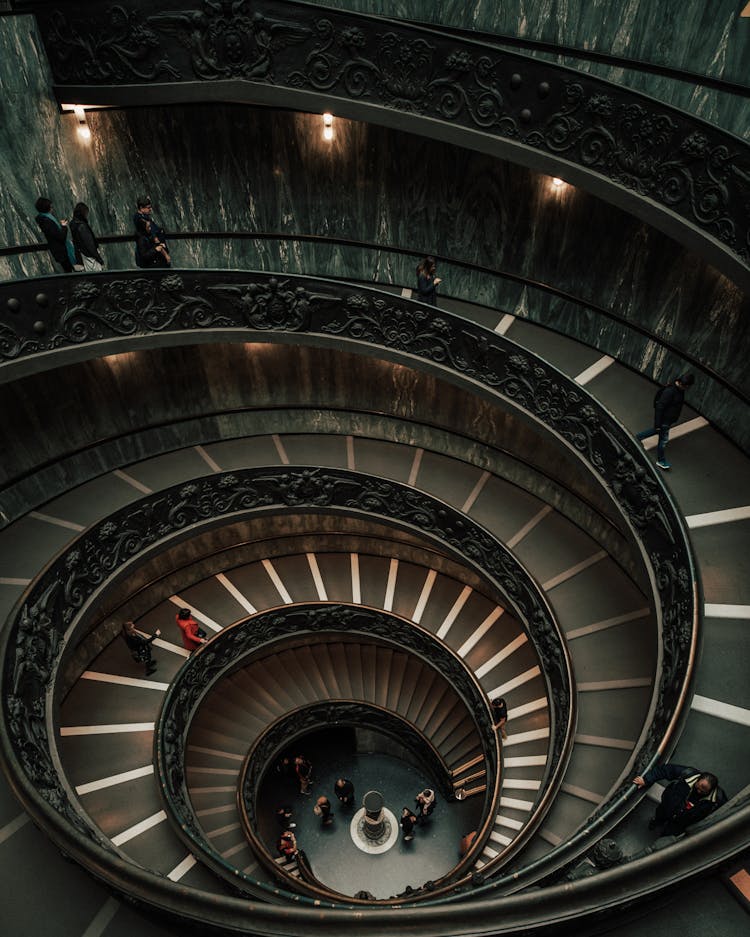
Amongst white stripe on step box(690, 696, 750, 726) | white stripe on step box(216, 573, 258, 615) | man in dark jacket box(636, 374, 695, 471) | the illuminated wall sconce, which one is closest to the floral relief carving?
man in dark jacket box(636, 374, 695, 471)

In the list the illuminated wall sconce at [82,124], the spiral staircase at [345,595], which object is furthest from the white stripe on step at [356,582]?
the illuminated wall sconce at [82,124]

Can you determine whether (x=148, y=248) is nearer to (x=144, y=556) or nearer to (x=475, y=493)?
(x=144, y=556)

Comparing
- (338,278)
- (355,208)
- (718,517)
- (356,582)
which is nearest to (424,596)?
(356,582)

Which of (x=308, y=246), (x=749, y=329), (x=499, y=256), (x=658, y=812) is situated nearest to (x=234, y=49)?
(x=308, y=246)

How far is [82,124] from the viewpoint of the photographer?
1056 cm

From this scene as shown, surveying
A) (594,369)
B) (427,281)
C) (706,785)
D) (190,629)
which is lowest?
(190,629)

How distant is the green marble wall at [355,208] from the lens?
9.83 m

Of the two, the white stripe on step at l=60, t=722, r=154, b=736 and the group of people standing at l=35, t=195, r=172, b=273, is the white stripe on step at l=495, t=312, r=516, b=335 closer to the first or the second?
the group of people standing at l=35, t=195, r=172, b=273

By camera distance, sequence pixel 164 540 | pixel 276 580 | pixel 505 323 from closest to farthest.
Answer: pixel 505 323 < pixel 164 540 < pixel 276 580

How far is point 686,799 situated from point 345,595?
1020cm

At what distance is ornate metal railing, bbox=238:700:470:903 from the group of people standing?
9.78 meters

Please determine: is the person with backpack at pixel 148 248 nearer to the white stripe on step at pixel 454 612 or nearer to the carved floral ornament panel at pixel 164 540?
the carved floral ornament panel at pixel 164 540

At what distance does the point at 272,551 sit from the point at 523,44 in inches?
433

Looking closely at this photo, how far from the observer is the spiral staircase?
6129 millimetres
